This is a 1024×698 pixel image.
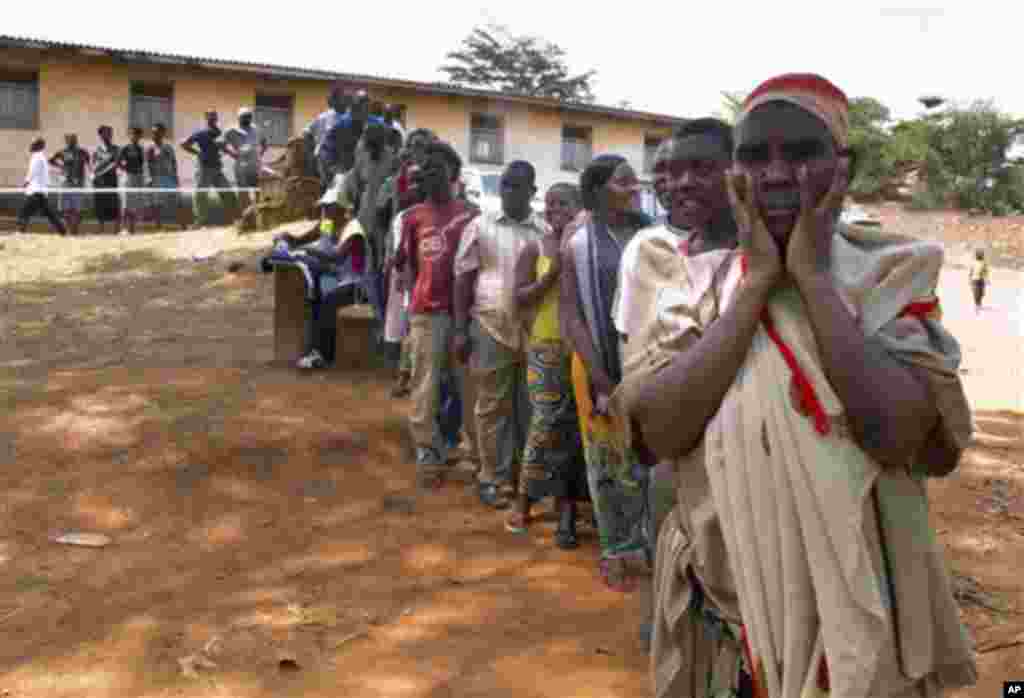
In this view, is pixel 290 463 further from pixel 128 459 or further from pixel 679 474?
pixel 679 474

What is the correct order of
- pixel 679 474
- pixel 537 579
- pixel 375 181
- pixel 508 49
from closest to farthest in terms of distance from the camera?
1. pixel 679 474
2. pixel 537 579
3. pixel 375 181
4. pixel 508 49

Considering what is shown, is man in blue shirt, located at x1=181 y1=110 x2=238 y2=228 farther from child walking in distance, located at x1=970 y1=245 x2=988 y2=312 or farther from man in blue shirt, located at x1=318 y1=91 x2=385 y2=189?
child walking in distance, located at x1=970 y1=245 x2=988 y2=312

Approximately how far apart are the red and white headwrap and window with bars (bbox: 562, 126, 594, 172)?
23.3 m

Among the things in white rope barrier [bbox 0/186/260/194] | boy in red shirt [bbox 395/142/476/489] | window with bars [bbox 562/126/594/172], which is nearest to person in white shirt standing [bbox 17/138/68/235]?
white rope barrier [bbox 0/186/260/194]

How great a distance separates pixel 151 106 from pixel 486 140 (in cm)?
771

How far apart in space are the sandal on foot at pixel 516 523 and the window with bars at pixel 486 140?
19179 millimetres

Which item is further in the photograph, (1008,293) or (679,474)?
(1008,293)

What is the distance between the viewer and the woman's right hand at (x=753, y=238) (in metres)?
1.39

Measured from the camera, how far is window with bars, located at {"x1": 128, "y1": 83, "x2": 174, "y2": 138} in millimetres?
19297

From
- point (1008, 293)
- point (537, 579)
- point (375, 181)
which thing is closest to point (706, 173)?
point (537, 579)

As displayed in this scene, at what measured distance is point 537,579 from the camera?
4082mm

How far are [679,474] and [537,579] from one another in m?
2.63

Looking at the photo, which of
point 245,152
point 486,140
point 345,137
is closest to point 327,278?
point 345,137

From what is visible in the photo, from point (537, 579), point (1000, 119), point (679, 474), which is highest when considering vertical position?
point (1000, 119)
